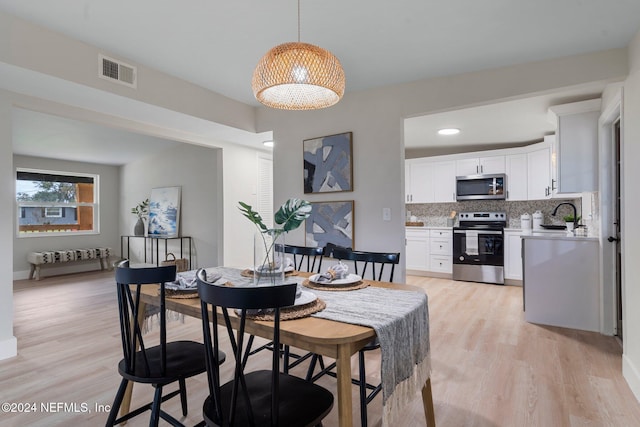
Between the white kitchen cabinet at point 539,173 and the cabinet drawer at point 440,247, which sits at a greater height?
the white kitchen cabinet at point 539,173

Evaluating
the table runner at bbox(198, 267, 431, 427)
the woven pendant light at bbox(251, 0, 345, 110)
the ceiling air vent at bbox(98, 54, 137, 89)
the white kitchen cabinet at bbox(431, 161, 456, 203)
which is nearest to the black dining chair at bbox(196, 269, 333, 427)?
the table runner at bbox(198, 267, 431, 427)

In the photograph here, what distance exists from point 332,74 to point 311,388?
4.61 feet

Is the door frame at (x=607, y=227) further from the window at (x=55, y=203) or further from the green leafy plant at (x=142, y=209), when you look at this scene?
the window at (x=55, y=203)

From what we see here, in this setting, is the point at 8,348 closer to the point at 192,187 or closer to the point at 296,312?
the point at 296,312

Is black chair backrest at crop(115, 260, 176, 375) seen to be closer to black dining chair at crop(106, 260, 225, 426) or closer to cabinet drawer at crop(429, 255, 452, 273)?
black dining chair at crop(106, 260, 225, 426)

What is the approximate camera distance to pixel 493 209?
5.71m

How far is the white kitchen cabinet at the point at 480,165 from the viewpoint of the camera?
5.43 metres

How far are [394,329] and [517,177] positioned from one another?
4894mm

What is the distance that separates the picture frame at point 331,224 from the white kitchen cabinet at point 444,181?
3.07m

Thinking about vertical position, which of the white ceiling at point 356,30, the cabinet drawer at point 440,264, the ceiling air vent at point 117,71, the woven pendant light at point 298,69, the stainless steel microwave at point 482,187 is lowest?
the cabinet drawer at point 440,264

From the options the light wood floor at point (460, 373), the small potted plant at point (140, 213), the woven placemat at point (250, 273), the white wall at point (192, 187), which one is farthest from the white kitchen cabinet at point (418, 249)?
Answer: the small potted plant at point (140, 213)

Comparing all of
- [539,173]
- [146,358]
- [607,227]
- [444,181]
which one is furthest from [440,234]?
[146,358]

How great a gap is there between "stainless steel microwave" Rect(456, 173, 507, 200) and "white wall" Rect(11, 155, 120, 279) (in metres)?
6.76

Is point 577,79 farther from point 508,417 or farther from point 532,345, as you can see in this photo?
point 508,417
